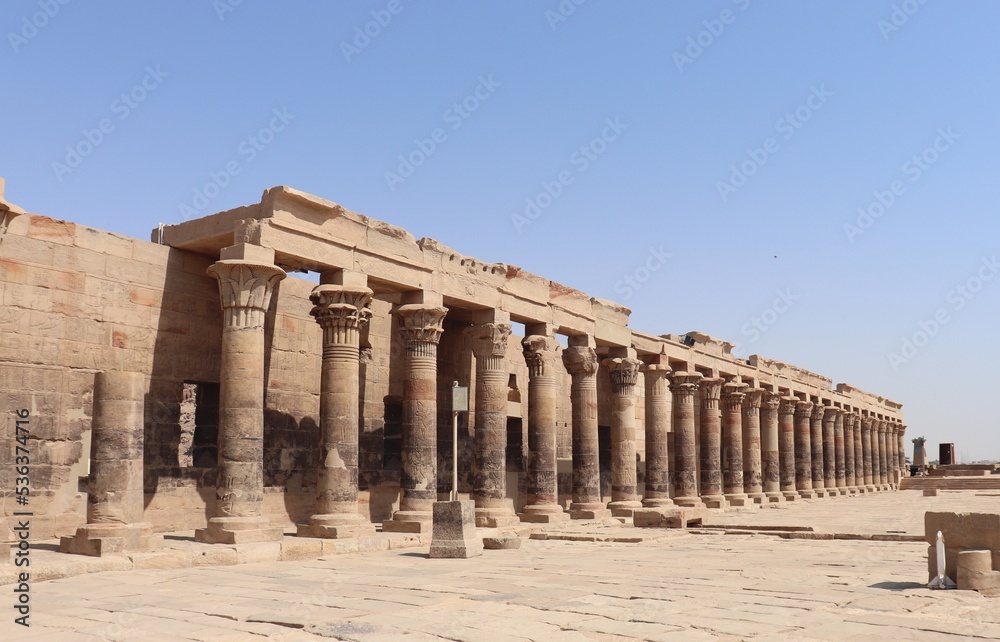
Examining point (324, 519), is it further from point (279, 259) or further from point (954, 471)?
point (954, 471)

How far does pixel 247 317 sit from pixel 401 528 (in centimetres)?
541

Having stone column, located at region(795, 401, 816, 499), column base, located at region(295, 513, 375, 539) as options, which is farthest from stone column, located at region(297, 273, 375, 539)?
stone column, located at region(795, 401, 816, 499)

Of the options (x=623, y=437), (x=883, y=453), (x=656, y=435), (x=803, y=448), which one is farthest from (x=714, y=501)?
(x=883, y=453)

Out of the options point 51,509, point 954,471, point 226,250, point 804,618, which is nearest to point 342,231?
point 226,250

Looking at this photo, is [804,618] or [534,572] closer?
[804,618]

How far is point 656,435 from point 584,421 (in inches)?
181

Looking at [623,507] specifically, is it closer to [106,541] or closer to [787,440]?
[106,541]

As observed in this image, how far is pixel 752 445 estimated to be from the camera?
36938mm

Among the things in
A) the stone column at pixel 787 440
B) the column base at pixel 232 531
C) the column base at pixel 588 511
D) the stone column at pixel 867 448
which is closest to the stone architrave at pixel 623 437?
the column base at pixel 588 511

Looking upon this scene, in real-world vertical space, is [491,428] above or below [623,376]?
below

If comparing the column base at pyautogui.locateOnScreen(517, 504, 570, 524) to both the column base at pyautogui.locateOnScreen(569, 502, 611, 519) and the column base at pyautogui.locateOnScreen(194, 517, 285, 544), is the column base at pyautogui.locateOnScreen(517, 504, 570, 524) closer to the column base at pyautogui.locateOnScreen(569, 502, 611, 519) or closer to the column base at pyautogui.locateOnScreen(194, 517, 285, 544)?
the column base at pyautogui.locateOnScreen(569, 502, 611, 519)

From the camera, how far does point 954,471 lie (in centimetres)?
5475

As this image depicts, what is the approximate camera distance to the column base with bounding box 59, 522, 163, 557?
42.3 feet

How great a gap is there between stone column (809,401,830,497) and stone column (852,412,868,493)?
7.30 m
